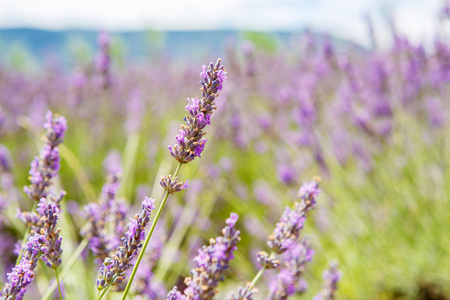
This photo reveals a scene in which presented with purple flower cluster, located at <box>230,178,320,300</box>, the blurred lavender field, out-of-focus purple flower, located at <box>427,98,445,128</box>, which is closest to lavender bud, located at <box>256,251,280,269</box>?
purple flower cluster, located at <box>230,178,320,300</box>

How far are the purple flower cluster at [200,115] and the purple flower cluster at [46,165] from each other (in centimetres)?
43

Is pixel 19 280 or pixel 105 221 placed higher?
pixel 105 221

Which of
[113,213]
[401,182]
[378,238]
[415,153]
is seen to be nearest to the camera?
[113,213]

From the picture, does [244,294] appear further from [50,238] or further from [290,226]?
[50,238]

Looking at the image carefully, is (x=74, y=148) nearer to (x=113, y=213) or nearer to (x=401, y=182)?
(x=401, y=182)

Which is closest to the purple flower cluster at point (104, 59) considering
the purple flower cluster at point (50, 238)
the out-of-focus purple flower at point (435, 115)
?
the purple flower cluster at point (50, 238)

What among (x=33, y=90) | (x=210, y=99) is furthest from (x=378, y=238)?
(x=33, y=90)

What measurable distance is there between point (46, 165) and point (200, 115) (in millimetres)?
523

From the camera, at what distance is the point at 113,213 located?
1.26 m

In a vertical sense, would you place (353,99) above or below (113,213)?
above

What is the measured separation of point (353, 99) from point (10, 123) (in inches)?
165

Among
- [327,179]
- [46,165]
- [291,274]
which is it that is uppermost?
[327,179]

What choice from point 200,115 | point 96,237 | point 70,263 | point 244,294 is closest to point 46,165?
point 96,237

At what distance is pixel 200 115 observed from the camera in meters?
0.86
